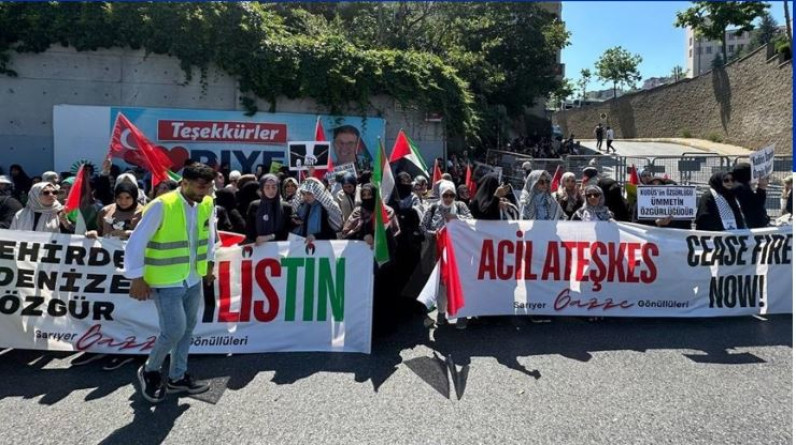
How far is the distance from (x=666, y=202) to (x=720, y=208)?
0.62 metres

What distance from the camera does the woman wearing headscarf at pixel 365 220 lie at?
558cm

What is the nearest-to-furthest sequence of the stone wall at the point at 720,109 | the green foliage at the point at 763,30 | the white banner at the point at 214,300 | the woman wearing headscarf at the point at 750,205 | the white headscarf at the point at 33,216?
1. the white banner at the point at 214,300
2. the white headscarf at the point at 33,216
3. the woman wearing headscarf at the point at 750,205
4. the stone wall at the point at 720,109
5. the green foliage at the point at 763,30

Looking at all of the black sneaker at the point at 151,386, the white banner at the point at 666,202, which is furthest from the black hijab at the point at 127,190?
the white banner at the point at 666,202

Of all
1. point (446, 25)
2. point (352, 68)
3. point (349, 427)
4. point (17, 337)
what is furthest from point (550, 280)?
point (446, 25)

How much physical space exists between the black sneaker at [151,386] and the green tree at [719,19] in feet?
142

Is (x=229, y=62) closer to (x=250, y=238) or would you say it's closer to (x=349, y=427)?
(x=250, y=238)

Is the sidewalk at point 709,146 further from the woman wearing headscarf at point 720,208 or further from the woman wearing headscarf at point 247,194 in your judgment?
the woman wearing headscarf at point 247,194

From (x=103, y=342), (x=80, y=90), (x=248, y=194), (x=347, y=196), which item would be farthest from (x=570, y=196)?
(x=80, y=90)

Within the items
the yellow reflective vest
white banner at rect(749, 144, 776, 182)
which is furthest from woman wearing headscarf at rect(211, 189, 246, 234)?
white banner at rect(749, 144, 776, 182)

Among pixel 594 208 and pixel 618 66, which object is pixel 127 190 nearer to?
pixel 594 208

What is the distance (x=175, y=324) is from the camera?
156 inches

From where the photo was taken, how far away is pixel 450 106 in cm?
1775

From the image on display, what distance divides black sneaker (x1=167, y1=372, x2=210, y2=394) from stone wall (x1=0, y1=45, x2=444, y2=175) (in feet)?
41.2

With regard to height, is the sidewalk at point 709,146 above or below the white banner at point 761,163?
above
